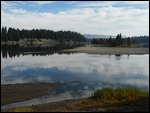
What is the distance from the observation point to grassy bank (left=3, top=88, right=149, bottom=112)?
20.6 meters

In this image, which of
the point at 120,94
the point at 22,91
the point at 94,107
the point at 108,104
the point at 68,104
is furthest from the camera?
the point at 22,91

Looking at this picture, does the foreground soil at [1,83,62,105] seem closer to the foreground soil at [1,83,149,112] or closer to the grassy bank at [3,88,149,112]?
the foreground soil at [1,83,149,112]

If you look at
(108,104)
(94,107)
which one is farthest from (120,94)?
(94,107)

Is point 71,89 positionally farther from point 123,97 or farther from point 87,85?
point 123,97

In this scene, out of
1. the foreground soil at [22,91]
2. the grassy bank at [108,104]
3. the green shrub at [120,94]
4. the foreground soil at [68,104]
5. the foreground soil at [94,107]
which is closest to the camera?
the foreground soil at [94,107]

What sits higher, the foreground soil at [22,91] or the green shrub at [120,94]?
the green shrub at [120,94]

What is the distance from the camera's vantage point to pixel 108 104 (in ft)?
73.4

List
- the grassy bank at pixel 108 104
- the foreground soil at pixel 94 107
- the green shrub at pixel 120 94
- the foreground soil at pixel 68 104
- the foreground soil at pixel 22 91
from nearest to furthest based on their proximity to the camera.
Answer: the foreground soil at pixel 94 107
the foreground soil at pixel 68 104
the grassy bank at pixel 108 104
the green shrub at pixel 120 94
the foreground soil at pixel 22 91

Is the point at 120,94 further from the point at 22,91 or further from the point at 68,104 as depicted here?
the point at 22,91

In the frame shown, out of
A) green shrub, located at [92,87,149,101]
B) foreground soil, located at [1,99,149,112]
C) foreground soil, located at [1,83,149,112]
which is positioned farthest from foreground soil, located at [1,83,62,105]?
green shrub, located at [92,87,149,101]

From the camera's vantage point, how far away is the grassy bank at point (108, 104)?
810 inches

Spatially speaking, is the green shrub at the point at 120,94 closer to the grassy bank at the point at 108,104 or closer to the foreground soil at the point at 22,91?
the grassy bank at the point at 108,104

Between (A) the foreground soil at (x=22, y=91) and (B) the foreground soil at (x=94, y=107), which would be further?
(A) the foreground soil at (x=22, y=91)

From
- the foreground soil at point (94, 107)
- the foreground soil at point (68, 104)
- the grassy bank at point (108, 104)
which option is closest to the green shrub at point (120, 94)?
the grassy bank at point (108, 104)
